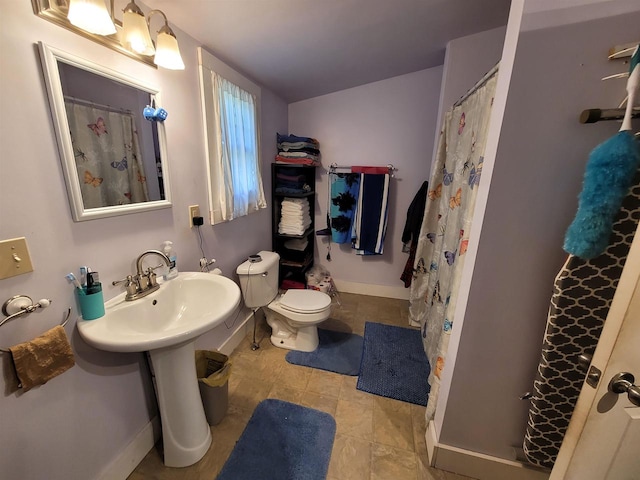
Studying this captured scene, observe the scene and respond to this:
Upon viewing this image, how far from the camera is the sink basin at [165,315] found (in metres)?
0.87

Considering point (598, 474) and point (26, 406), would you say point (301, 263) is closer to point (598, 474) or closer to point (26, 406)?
point (26, 406)

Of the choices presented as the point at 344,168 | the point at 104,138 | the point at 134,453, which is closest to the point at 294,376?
the point at 134,453

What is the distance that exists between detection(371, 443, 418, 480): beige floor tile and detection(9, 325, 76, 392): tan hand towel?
4.49 feet

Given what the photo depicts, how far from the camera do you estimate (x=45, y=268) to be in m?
0.86

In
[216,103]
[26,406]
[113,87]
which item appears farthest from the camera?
[216,103]

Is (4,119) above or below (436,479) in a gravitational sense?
above

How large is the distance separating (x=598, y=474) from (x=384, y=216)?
6.88ft

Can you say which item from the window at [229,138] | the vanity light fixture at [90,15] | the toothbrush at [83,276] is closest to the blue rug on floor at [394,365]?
the window at [229,138]

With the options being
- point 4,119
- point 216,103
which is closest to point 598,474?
point 4,119

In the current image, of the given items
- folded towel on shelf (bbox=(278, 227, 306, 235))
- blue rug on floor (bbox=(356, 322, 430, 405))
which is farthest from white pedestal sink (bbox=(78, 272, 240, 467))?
folded towel on shelf (bbox=(278, 227, 306, 235))

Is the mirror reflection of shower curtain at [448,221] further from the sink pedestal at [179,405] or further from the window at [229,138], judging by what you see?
the window at [229,138]

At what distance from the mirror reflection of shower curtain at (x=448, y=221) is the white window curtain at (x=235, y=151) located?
140cm

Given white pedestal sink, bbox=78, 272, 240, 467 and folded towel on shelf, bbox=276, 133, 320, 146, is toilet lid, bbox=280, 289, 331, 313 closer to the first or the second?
white pedestal sink, bbox=78, 272, 240, 467

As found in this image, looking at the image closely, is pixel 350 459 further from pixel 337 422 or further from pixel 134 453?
pixel 134 453
